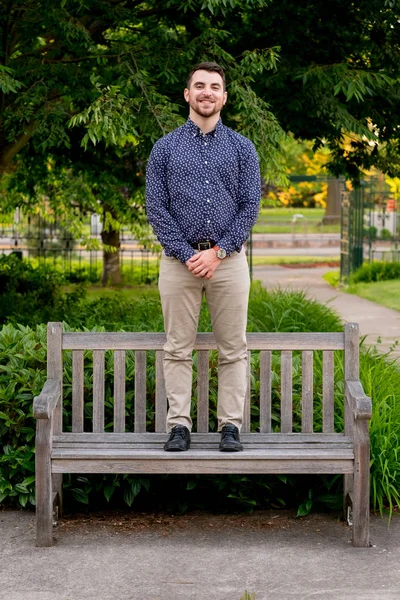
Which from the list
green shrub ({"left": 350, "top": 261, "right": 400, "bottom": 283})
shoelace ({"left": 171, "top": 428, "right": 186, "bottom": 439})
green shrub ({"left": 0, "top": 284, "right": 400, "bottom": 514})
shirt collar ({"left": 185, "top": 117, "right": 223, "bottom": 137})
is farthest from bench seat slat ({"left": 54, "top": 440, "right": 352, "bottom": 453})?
green shrub ({"left": 350, "top": 261, "right": 400, "bottom": 283})

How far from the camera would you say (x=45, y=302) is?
12.4m

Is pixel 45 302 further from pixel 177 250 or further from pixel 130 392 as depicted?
pixel 177 250

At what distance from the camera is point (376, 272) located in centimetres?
2138

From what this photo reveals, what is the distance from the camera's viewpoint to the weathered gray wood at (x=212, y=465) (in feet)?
15.9

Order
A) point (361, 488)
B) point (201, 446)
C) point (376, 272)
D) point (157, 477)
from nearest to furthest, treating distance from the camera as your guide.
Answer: point (361, 488), point (201, 446), point (157, 477), point (376, 272)

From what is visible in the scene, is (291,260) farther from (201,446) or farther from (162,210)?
(162,210)

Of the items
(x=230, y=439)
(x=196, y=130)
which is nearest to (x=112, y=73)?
(x=196, y=130)

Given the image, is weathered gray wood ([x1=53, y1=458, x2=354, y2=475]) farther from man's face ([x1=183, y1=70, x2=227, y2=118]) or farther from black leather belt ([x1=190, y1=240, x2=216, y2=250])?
man's face ([x1=183, y1=70, x2=227, y2=118])

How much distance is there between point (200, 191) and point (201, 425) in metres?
1.26

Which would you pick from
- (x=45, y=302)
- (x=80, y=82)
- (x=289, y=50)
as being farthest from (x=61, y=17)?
(x=45, y=302)

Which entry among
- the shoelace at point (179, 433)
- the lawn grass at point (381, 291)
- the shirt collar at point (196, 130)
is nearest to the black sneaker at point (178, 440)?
the shoelace at point (179, 433)

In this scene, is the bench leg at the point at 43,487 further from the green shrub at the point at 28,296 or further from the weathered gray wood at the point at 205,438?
the green shrub at the point at 28,296

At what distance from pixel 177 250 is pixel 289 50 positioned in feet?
13.1

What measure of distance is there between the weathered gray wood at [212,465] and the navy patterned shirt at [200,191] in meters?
0.98
